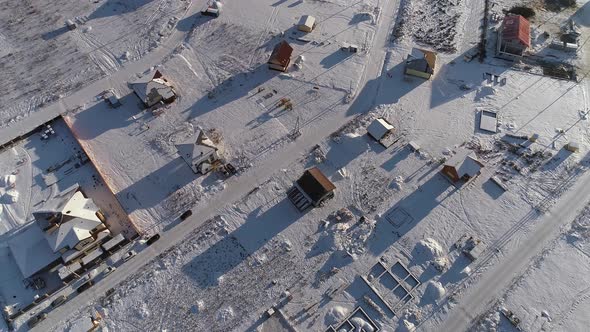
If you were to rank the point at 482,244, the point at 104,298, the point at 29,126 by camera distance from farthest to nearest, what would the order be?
the point at 29,126 < the point at 482,244 < the point at 104,298

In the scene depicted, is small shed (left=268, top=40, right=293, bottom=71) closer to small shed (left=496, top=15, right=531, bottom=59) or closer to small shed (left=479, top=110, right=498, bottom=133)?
small shed (left=479, top=110, right=498, bottom=133)

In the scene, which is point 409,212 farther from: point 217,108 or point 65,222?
point 65,222

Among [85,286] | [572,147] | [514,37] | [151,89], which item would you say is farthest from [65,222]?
[514,37]

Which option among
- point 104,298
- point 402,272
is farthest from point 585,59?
point 104,298

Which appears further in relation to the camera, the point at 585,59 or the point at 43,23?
the point at 43,23

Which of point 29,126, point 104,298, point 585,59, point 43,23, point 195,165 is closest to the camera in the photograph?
point 104,298

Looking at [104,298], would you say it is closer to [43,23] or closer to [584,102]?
[43,23]
